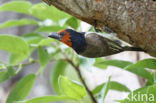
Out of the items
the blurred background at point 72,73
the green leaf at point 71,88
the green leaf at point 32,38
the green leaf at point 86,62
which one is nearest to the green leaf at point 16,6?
the blurred background at point 72,73

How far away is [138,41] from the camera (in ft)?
3.42

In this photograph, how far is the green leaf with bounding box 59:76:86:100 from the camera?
3.46 feet

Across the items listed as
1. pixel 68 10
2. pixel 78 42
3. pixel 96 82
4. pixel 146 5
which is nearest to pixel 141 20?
pixel 146 5

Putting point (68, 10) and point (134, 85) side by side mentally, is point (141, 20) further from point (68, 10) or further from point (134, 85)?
point (134, 85)

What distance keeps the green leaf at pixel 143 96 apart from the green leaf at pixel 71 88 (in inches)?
8.8

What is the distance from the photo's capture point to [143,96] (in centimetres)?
90

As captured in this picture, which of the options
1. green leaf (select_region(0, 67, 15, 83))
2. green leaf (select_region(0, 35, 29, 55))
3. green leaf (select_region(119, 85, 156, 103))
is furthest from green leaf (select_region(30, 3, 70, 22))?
green leaf (select_region(119, 85, 156, 103))

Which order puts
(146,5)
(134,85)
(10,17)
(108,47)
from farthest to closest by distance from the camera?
(10,17)
(134,85)
(108,47)
(146,5)

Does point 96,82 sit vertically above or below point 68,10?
below

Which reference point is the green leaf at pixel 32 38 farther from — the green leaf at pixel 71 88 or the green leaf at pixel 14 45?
the green leaf at pixel 71 88

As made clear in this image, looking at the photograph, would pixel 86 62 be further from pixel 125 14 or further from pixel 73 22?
pixel 125 14

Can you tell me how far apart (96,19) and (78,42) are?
0.93ft

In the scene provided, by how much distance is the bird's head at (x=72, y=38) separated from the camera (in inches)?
50.3

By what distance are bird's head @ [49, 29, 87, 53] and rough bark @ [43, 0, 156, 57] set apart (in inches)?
10.2
